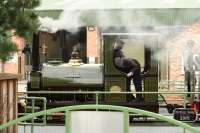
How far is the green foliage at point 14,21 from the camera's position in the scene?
673 centimetres

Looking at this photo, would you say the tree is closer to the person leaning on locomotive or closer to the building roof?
the building roof

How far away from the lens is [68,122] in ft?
15.3

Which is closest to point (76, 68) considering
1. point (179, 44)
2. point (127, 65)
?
point (127, 65)

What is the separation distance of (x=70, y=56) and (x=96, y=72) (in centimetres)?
69

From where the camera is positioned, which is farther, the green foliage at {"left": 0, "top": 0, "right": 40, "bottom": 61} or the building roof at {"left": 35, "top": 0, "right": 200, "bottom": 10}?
the building roof at {"left": 35, "top": 0, "right": 200, "bottom": 10}

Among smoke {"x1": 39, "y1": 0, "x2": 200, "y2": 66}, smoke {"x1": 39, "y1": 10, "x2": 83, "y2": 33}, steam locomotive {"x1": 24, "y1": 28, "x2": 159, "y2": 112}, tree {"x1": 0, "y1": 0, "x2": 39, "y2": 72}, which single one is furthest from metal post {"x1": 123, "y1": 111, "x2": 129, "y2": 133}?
steam locomotive {"x1": 24, "y1": 28, "x2": 159, "y2": 112}

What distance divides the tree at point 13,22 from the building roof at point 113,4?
7.50 feet

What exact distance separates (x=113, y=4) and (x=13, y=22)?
324 centimetres

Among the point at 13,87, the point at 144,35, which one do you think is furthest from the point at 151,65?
the point at 13,87

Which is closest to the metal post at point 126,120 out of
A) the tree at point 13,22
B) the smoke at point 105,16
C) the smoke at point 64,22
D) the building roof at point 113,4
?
the tree at point 13,22

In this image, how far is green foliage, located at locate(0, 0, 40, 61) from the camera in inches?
265

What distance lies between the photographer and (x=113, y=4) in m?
9.84

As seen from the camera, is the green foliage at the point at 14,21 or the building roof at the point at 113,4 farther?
the building roof at the point at 113,4

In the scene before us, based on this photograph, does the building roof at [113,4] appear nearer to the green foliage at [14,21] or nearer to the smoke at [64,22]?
the smoke at [64,22]
